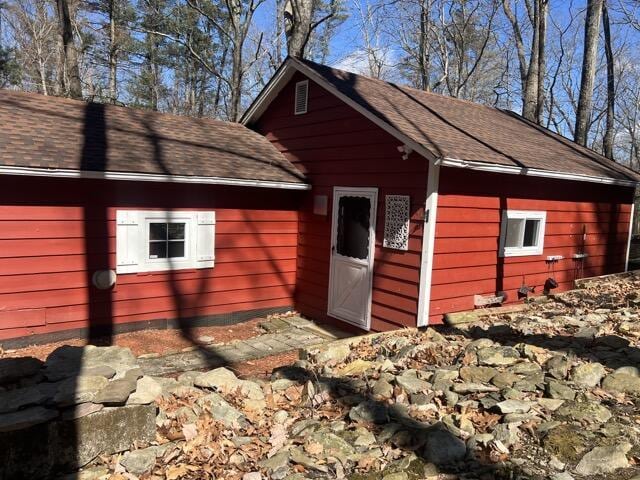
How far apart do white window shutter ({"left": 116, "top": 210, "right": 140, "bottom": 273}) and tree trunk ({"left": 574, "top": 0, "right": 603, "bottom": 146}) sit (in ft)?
41.2

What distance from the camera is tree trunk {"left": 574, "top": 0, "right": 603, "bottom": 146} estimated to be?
14.1m

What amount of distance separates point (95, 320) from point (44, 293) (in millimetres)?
831

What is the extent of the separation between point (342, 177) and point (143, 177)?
3.14 meters

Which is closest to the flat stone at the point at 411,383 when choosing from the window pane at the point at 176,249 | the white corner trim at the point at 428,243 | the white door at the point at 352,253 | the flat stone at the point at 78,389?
the flat stone at the point at 78,389

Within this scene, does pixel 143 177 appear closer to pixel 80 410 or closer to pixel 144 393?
pixel 144 393

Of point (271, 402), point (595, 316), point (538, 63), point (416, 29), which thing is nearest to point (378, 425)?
point (271, 402)

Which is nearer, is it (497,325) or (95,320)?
(497,325)

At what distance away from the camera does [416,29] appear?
24547 mm

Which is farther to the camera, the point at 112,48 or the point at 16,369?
the point at 112,48

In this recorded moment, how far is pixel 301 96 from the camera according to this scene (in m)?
9.11

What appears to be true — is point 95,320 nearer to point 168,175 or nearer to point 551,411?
point 168,175

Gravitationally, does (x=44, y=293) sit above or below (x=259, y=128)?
below

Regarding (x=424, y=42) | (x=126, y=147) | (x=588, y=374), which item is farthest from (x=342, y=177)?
(x=424, y=42)

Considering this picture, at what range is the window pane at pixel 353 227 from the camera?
799cm
